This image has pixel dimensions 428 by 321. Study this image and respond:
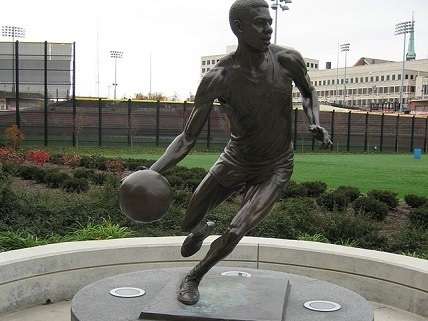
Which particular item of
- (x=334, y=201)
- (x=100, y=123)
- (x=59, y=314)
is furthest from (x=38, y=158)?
(x=100, y=123)

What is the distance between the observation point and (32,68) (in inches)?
1415

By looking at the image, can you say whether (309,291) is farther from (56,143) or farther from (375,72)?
(375,72)

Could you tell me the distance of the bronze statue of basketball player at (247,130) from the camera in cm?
447

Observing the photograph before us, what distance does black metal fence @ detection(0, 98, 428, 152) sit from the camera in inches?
1405

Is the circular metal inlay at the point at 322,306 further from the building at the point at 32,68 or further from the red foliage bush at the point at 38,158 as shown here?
the building at the point at 32,68

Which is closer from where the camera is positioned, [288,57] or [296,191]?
[288,57]

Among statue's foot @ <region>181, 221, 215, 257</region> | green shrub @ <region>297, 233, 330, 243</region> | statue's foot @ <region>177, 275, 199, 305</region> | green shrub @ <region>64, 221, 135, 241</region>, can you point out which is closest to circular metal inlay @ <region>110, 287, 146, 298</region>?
statue's foot @ <region>177, 275, 199, 305</region>

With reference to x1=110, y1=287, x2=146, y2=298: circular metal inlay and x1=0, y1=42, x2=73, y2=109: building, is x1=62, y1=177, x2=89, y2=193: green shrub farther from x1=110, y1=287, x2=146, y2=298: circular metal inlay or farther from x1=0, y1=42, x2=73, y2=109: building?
x1=0, y1=42, x2=73, y2=109: building

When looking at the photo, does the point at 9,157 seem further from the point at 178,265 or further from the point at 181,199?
the point at 178,265

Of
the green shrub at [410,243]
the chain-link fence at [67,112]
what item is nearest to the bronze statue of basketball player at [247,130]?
the green shrub at [410,243]

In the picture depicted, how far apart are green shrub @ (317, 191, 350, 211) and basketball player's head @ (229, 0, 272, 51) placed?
856cm

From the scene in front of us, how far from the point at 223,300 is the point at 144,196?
1187 mm

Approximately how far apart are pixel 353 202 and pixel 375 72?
9989cm

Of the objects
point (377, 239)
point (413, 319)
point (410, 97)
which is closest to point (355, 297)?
point (413, 319)
